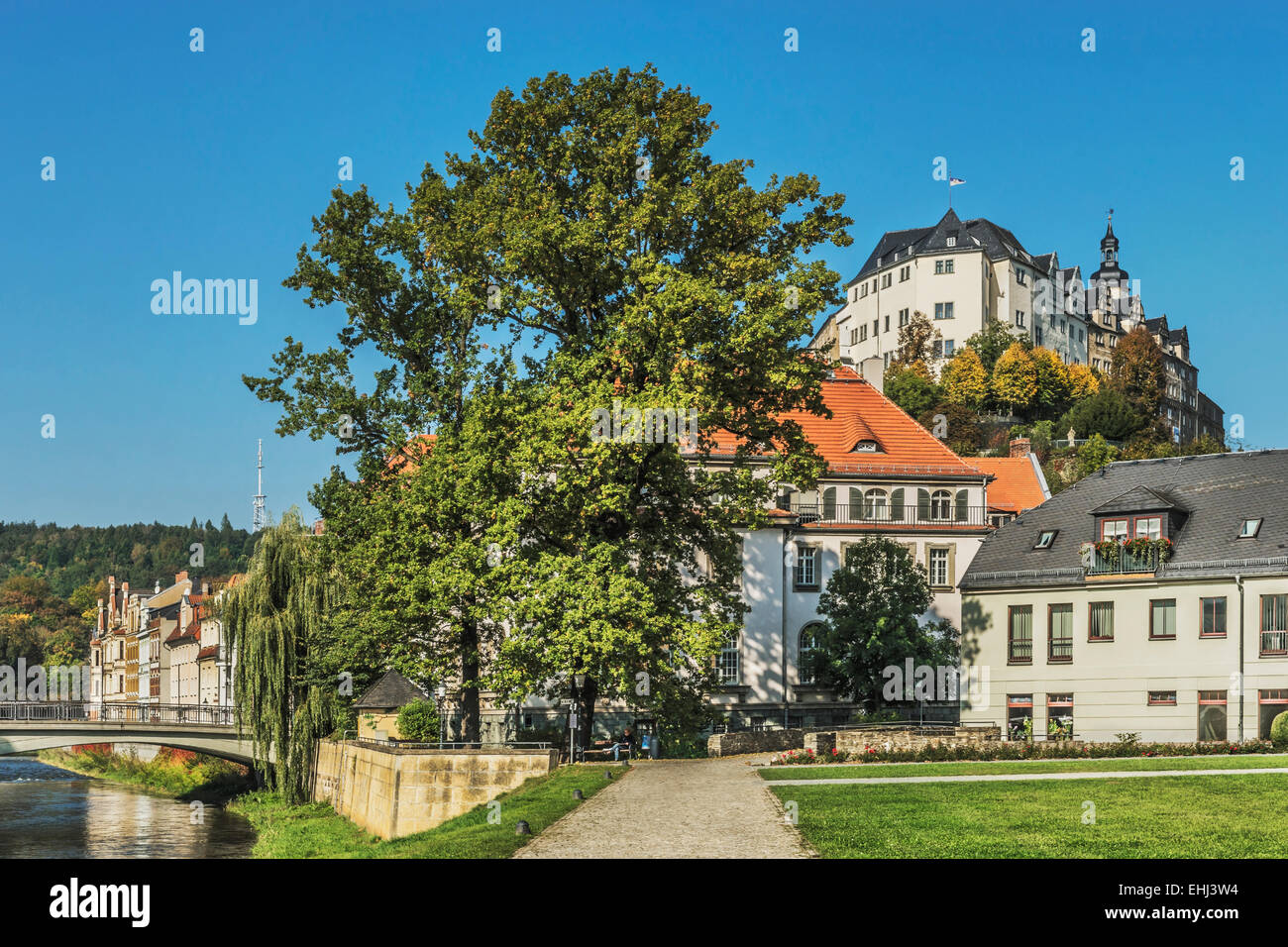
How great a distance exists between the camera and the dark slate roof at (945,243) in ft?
416

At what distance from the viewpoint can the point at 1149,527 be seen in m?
45.2

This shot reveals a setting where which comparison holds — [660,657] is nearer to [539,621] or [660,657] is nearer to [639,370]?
[539,621]

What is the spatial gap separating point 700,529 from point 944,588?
2766 centimetres

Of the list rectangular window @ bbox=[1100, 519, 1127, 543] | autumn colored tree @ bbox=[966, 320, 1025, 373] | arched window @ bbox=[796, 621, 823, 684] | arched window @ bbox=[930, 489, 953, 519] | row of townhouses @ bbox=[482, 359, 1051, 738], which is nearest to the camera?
rectangular window @ bbox=[1100, 519, 1127, 543]

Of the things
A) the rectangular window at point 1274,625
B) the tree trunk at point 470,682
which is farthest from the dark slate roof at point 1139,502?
the tree trunk at point 470,682

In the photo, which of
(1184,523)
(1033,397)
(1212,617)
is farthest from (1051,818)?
(1033,397)

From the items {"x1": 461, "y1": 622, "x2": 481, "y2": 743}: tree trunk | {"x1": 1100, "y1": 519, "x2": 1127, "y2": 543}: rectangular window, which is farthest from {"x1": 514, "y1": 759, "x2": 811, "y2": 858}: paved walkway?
{"x1": 1100, "y1": 519, "x2": 1127, "y2": 543}: rectangular window

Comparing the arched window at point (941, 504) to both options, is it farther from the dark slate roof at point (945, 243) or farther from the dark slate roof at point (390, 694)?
the dark slate roof at point (945, 243)

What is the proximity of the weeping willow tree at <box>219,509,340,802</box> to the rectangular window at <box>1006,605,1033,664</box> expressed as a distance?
23872 millimetres

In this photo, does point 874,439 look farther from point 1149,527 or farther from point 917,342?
point 917,342

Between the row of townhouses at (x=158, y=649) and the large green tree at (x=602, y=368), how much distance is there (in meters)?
50.8

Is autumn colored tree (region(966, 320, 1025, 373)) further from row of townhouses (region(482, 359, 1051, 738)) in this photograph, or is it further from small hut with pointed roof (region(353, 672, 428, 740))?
small hut with pointed roof (region(353, 672, 428, 740))

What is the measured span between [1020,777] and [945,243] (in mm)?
105790

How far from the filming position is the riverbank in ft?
193
